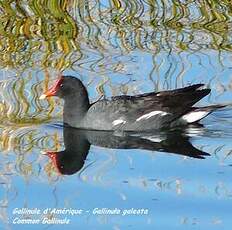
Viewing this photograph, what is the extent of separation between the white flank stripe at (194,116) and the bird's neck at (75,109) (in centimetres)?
95

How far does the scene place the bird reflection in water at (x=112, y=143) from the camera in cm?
947

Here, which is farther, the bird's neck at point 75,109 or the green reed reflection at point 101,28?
the green reed reflection at point 101,28

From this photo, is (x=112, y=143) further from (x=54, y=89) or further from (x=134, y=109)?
(x=54, y=89)

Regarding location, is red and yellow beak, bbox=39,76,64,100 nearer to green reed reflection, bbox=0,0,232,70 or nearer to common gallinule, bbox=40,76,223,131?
common gallinule, bbox=40,76,223,131

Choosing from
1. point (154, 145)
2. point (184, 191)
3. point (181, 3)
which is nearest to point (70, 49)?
point (181, 3)

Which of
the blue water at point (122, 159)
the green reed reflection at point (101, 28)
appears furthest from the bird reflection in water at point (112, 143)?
the green reed reflection at point (101, 28)

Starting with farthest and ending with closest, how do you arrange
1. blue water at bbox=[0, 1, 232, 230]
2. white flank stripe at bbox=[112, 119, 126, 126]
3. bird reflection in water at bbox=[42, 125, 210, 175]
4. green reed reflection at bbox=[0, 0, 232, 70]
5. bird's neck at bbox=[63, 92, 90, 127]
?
green reed reflection at bbox=[0, 0, 232, 70] → bird's neck at bbox=[63, 92, 90, 127] → white flank stripe at bbox=[112, 119, 126, 126] → bird reflection in water at bbox=[42, 125, 210, 175] → blue water at bbox=[0, 1, 232, 230]

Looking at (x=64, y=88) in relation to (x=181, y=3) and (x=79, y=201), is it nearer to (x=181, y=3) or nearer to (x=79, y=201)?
(x=79, y=201)

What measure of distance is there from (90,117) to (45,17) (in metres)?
3.28

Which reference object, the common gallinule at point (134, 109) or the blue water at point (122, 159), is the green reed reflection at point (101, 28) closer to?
the blue water at point (122, 159)

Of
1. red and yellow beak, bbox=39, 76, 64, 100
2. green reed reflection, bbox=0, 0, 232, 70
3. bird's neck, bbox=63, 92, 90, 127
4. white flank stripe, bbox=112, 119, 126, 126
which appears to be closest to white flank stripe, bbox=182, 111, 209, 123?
white flank stripe, bbox=112, 119, 126, 126

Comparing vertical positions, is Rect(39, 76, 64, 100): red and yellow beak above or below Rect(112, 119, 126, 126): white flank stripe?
above

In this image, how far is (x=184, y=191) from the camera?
28.0 ft

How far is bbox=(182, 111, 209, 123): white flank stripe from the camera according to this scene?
34.7 ft
